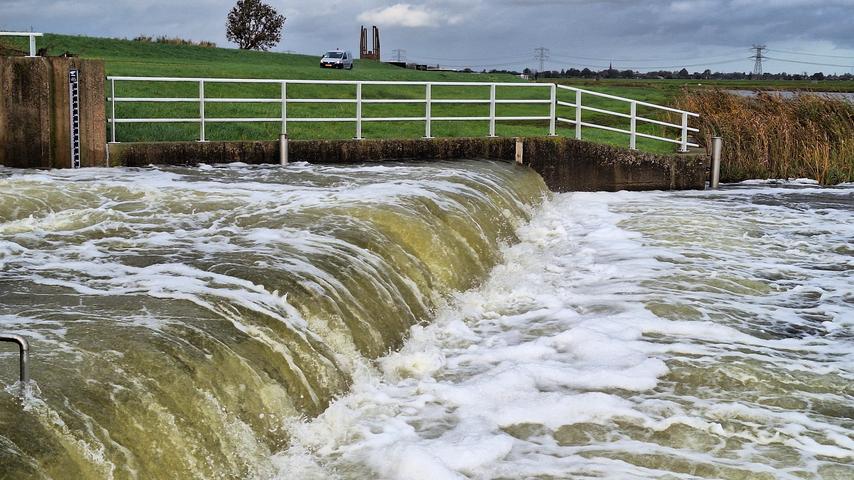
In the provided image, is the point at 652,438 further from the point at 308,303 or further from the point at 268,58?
the point at 268,58

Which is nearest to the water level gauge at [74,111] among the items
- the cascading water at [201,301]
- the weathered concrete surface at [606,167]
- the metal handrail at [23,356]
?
the cascading water at [201,301]

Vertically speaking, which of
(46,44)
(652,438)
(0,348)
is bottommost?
(652,438)

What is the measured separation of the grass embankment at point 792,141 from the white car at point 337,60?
3184 centimetres

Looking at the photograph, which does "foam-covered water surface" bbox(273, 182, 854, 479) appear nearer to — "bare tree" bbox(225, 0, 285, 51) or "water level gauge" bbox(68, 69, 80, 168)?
"water level gauge" bbox(68, 69, 80, 168)

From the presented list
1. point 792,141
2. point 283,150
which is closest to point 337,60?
point 792,141

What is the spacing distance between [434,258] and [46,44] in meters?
37.5

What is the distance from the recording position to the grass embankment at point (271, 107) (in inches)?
846

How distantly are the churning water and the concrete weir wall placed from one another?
3.32 meters

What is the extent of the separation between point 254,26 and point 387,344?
6238 centimetres

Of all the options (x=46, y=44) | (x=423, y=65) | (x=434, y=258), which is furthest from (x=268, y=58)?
(x=434, y=258)

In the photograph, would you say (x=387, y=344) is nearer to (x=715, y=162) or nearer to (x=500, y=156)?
(x=500, y=156)

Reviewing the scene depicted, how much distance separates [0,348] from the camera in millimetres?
5781

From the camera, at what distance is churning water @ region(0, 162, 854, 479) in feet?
18.3

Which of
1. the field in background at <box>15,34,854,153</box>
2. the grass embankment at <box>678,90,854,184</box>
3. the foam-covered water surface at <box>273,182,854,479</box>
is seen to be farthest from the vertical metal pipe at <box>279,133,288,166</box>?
the grass embankment at <box>678,90,854,184</box>
